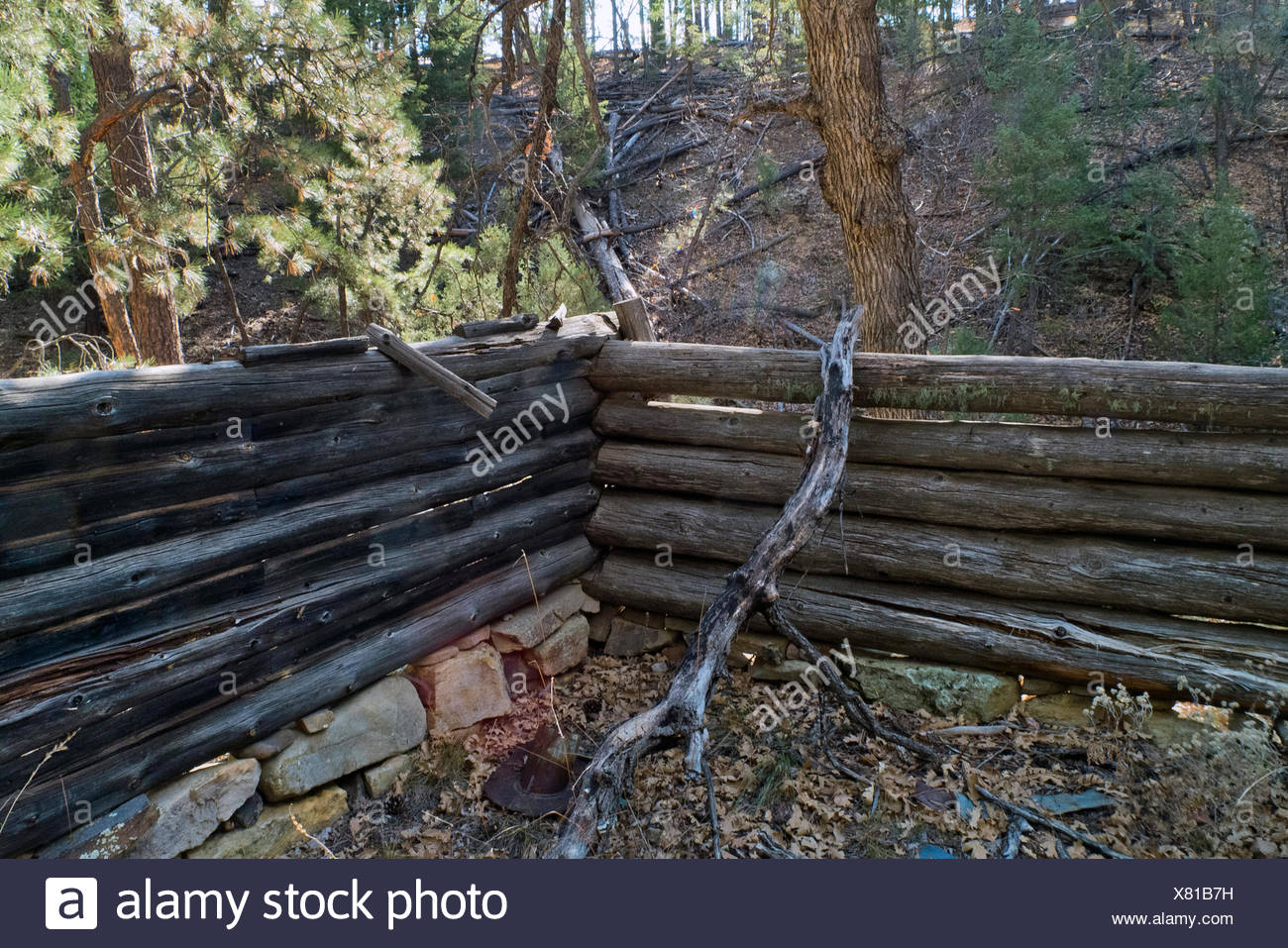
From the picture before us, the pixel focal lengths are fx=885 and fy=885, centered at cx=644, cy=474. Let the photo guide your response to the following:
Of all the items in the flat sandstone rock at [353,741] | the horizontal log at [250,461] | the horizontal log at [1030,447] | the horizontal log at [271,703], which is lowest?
the flat sandstone rock at [353,741]

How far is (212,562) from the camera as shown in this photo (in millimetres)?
3662

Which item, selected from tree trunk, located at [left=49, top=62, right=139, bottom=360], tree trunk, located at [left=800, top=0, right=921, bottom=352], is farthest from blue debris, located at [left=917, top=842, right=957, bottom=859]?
tree trunk, located at [left=49, top=62, right=139, bottom=360]

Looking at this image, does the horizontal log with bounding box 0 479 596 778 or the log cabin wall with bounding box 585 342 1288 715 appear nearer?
the horizontal log with bounding box 0 479 596 778

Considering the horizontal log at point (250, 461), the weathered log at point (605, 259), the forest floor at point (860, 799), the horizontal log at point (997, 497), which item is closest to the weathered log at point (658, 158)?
the weathered log at point (605, 259)

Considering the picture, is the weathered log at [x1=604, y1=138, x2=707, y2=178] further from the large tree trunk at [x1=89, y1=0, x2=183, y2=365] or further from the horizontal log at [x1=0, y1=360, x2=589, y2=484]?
the horizontal log at [x1=0, y1=360, x2=589, y2=484]

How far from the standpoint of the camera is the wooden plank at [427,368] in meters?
4.27

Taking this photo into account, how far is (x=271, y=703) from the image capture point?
3.95 meters

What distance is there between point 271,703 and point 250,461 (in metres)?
1.09

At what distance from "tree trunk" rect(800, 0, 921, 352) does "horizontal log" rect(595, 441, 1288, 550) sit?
1.91 m

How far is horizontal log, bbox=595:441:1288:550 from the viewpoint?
4516 mm

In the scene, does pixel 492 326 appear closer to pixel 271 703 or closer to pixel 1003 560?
pixel 271 703

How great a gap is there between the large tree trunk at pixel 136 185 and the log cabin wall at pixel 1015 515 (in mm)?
5355

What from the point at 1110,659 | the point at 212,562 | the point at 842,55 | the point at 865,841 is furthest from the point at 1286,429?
the point at 212,562
